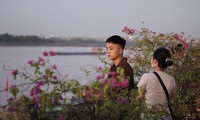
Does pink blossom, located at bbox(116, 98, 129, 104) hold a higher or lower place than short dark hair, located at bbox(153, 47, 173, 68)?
lower

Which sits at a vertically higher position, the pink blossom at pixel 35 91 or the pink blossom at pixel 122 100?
the pink blossom at pixel 35 91

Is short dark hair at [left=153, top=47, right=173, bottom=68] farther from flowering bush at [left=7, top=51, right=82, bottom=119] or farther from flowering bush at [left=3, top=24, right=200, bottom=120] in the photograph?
flowering bush at [left=7, top=51, right=82, bottom=119]

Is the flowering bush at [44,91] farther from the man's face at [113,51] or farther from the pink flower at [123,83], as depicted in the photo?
the man's face at [113,51]

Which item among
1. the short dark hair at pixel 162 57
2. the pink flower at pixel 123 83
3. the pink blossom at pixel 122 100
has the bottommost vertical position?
the pink blossom at pixel 122 100

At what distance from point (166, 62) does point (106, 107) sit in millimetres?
913

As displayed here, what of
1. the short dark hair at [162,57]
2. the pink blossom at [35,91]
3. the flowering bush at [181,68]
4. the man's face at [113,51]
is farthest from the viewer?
the flowering bush at [181,68]

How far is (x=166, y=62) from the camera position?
4.16 metres

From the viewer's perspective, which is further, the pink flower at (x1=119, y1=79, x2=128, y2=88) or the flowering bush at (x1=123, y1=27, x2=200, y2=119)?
the flowering bush at (x1=123, y1=27, x2=200, y2=119)

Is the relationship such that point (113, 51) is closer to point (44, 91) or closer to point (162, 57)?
point (162, 57)

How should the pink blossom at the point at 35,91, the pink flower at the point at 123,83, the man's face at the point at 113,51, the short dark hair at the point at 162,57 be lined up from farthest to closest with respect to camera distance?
the man's face at the point at 113,51 → the short dark hair at the point at 162,57 → the pink flower at the point at 123,83 → the pink blossom at the point at 35,91

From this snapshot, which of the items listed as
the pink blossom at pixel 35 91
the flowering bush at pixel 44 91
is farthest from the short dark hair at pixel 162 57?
the pink blossom at pixel 35 91

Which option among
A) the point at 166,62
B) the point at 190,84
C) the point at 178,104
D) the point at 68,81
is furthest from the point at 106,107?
the point at 190,84

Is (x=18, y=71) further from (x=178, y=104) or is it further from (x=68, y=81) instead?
(x=178, y=104)

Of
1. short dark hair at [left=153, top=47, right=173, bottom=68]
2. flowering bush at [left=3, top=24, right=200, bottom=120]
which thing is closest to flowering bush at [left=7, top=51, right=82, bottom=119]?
flowering bush at [left=3, top=24, right=200, bottom=120]
